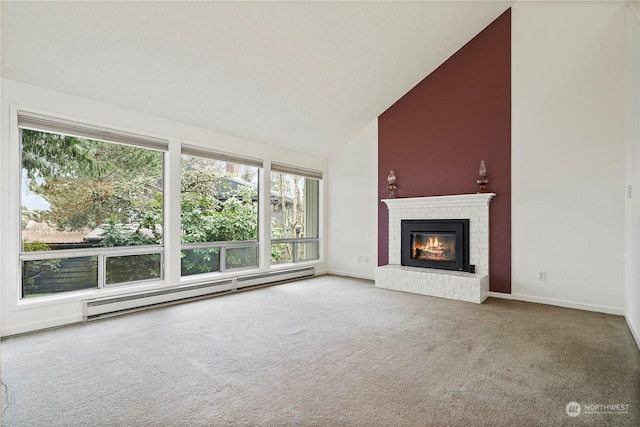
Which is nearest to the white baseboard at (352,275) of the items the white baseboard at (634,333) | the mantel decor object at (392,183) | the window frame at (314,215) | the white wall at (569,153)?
the window frame at (314,215)

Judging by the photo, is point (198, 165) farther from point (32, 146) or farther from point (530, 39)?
point (530, 39)

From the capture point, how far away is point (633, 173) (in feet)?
11.9

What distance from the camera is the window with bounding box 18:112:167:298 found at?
3691 millimetres

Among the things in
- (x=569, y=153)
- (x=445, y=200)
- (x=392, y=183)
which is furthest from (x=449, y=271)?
(x=569, y=153)

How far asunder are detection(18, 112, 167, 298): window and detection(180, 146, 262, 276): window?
0.41m

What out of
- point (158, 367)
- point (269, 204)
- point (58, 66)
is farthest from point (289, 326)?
point (58, 66)

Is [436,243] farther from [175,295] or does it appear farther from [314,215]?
[175,295]

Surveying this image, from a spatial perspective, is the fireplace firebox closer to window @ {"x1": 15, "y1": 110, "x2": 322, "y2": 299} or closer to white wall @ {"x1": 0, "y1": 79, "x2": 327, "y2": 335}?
window @ {"x1": 15, "y1": 110, "x2": 322, "y2": 299}

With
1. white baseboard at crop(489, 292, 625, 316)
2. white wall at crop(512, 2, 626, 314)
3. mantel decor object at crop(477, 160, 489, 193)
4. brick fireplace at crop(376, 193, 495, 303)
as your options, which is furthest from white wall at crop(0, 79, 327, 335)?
white wall at crop(512, 2, 626, 314)

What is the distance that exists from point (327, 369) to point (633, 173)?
3.63m

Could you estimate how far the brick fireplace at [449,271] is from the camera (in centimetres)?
483

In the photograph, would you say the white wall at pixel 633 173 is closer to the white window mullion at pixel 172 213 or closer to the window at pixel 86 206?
the white window mullion at pixel 172 213

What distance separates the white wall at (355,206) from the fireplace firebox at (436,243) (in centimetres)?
68

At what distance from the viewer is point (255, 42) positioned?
392 cm
